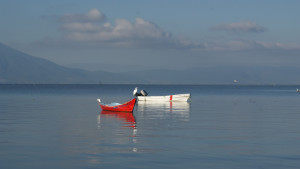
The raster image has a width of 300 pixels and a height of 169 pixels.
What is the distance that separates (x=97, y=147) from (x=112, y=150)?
1418 millimetres

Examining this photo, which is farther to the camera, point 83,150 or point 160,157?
point 83,150

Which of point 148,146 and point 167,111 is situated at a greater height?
point 167,111

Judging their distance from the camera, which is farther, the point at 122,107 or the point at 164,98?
the point at 164,98

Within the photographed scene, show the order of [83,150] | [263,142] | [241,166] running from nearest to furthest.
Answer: [241,166] < [83,150] < [263,142]

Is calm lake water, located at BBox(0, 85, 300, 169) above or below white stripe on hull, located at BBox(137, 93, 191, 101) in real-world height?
below

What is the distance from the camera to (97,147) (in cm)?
2562

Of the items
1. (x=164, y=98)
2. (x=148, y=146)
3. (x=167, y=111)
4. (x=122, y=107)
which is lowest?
(x=148, y=146)

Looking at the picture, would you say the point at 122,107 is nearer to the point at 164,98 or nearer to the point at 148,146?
the point at 148,146

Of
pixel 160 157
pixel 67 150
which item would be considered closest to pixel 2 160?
pixel 67 150

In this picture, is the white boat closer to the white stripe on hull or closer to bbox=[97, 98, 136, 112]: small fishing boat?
the white stripe on hull

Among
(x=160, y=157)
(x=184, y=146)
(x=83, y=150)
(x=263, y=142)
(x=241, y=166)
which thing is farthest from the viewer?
(x=263, y=142)

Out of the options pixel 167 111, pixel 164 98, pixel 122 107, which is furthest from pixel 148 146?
pixel 164 98

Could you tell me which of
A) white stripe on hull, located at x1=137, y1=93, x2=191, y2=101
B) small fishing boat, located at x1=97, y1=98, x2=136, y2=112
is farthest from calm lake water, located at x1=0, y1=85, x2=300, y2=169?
white stripe on hull, located at x1=137, y1=93, x2=191, y2=101

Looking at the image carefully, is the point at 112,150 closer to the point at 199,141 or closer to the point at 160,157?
the point at 160,157
